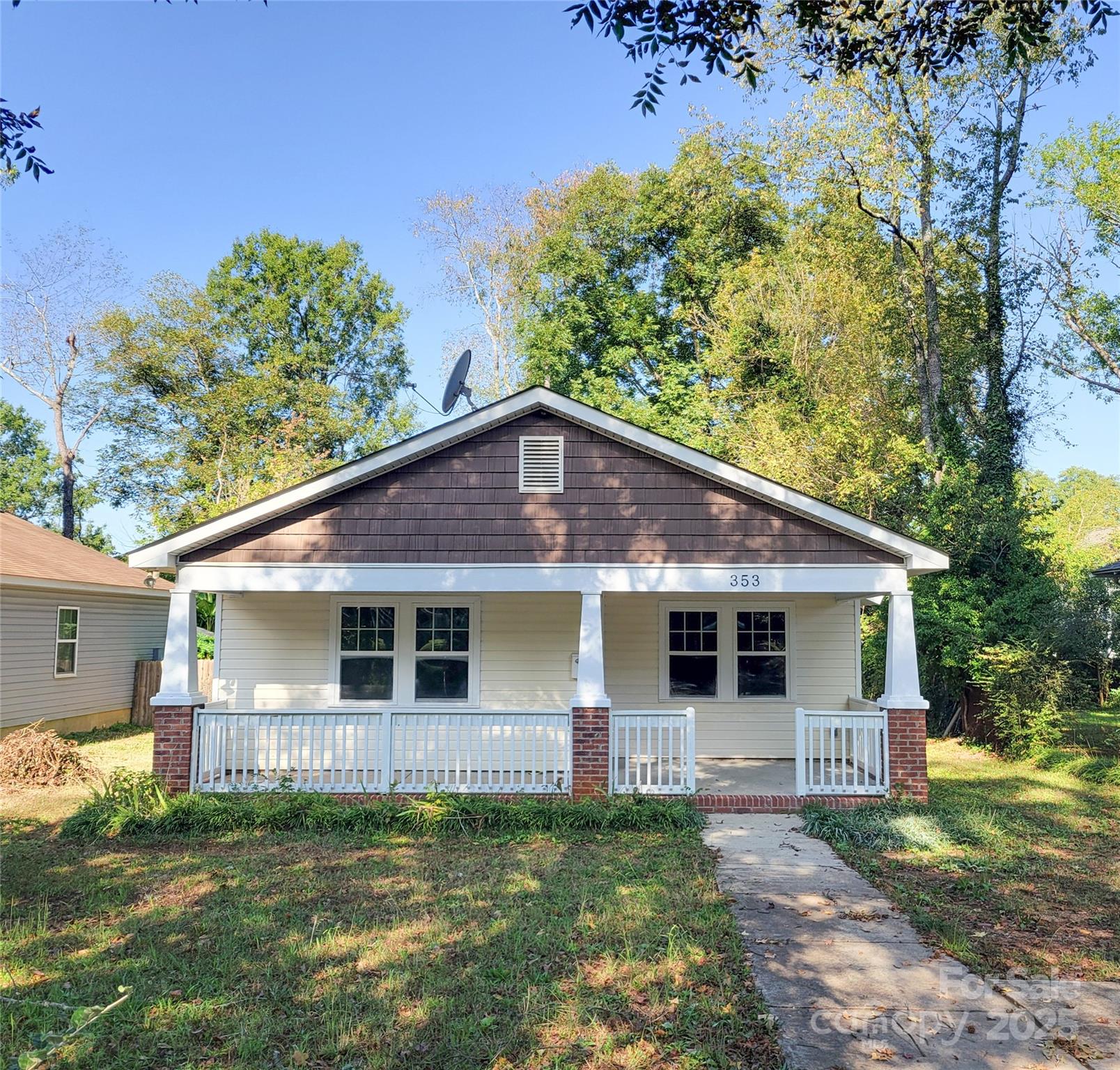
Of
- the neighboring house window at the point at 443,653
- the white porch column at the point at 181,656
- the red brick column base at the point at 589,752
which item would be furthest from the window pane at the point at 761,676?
the white porch column at the point at 181,656

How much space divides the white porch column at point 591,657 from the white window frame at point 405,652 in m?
2.40

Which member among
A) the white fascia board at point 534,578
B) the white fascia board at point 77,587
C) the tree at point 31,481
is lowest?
the white fascia board at point 534,578

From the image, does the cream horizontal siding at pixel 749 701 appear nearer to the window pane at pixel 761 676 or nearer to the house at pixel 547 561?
the window pane at pixel 761 676

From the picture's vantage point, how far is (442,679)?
11445 mm

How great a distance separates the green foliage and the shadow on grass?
23.7 inches

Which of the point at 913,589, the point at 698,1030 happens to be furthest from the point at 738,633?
the point at 698,1030

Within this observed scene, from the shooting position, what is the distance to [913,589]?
15344 millimetres

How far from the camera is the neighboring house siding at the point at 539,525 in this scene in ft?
31.6

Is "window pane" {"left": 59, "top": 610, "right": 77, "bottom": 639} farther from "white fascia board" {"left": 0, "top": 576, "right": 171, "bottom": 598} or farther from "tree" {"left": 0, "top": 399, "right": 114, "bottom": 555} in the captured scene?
"tree" {"left": 0, "top": 399, "right": 114, "bottom": 555}

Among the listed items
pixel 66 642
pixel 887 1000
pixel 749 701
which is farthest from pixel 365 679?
A: pixel 66 642

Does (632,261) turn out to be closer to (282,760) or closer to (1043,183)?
(1043,183)

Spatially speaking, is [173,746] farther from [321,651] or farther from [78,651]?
[78,651]

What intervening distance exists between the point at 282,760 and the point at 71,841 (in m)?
3.23

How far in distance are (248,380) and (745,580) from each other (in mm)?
25037
